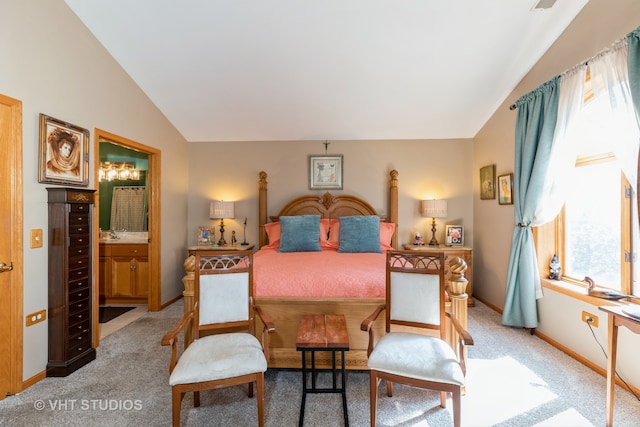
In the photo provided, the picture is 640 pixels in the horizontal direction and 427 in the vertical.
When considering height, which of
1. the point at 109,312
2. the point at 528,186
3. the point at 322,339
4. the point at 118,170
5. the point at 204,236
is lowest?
the point at 109,312

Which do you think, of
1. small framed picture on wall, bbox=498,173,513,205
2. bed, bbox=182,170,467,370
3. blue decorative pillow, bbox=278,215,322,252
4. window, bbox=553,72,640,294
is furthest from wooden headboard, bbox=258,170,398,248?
window, bbox=553,72,640,294

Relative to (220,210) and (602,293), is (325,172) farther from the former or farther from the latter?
(602,293)

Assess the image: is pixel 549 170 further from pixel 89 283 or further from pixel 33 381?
pixel 33 381

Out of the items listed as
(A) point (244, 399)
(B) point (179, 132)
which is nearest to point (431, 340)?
(A) point (244, 399)

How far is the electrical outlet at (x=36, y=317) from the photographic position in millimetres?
2172

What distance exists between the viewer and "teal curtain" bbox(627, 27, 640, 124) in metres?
1.83

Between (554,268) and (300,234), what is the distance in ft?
9.36

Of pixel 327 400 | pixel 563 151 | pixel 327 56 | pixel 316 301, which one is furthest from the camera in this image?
pixel 327 56

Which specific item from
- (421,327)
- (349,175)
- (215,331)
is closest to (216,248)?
(215,331)

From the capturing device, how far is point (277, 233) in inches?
158

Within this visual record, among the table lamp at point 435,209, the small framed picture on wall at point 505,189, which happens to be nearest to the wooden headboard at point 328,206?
the table lamp at point 435,209

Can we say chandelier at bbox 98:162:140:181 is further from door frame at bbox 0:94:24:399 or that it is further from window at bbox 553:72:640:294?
window at bbox 553:72:640:294

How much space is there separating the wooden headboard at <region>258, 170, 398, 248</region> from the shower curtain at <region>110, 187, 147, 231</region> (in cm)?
206

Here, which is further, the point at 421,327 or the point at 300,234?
the point at 300,234
